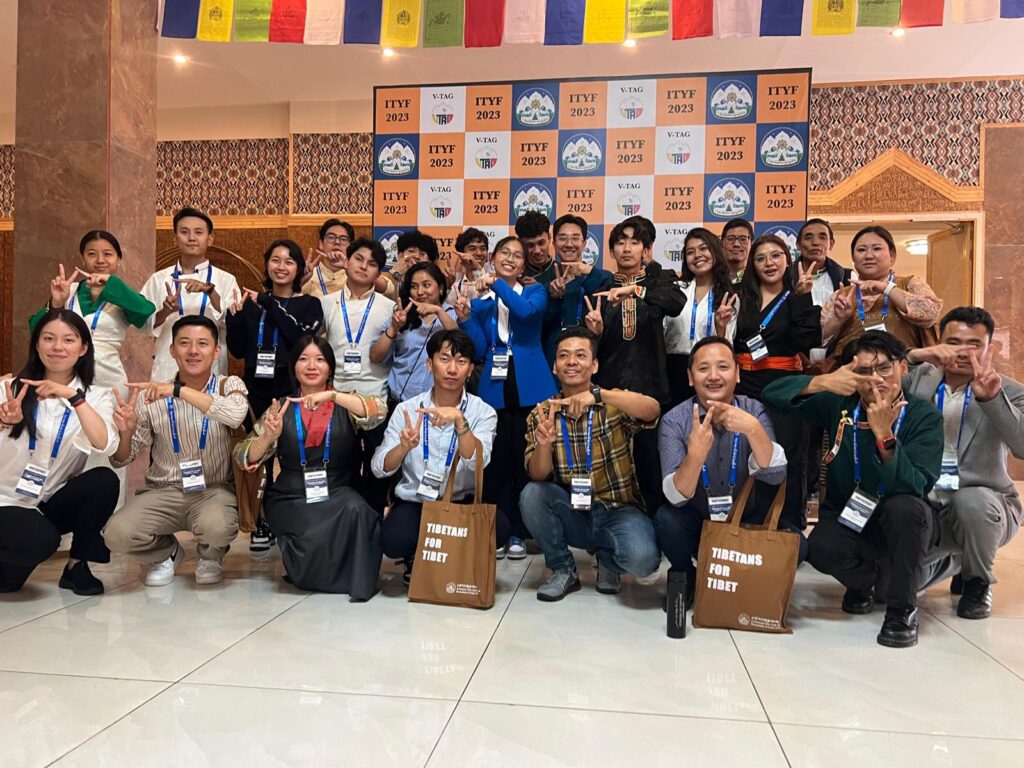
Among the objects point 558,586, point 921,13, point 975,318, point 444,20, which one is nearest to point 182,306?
point 558,586

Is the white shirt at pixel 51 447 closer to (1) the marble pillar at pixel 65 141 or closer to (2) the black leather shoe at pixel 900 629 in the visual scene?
(1) the marble pillar at pixel 65 141

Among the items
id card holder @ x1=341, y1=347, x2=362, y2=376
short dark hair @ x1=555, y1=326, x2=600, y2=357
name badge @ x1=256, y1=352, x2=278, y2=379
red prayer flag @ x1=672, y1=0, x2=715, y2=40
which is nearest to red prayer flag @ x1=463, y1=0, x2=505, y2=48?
red prayer flag @ x1=672, y1=0, x2=715, y2=40

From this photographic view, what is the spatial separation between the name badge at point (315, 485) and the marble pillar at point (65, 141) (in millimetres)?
2235

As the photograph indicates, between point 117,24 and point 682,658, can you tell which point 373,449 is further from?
point 117,24

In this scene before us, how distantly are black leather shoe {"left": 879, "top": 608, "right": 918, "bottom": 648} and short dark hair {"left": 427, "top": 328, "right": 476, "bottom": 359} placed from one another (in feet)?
5.70

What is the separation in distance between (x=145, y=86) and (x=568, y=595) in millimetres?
4183

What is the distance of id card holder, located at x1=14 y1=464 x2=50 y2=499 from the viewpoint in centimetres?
266

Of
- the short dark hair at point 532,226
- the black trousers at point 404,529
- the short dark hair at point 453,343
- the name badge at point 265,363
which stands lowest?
the black trousers at point 404,529

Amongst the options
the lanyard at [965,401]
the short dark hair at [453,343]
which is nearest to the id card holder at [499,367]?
the short dark hair at [453,343]

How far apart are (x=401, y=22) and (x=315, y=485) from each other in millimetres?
3340

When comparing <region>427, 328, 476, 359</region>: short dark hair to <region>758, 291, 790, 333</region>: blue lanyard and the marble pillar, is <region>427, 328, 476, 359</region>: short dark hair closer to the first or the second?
<region>758, 291, 790, 333</region>: blue lanyard

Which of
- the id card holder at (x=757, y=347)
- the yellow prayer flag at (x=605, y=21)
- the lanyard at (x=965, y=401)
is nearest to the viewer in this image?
the lanyard at (x=965, y=401)

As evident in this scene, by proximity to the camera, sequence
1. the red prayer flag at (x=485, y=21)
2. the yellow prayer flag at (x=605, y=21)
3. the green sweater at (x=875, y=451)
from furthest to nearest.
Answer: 1. the red prayer flag at (x=485, y=21)
2. the yellow prayer flag at (x=605, y=21)
3. the green sweater at (x=875, y=451)

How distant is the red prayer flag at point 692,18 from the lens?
448cm
